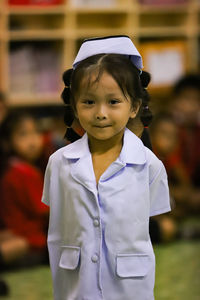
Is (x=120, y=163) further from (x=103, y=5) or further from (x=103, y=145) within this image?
(x=103, y=5)

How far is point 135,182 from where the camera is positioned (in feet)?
5.11

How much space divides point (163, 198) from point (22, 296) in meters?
1.15

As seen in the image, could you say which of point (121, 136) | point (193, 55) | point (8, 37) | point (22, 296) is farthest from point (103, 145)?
point (193, 55)

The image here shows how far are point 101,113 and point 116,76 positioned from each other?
10 cm

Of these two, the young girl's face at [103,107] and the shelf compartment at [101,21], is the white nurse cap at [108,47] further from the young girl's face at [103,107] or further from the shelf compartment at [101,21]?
the shelf compartment at [101,21]

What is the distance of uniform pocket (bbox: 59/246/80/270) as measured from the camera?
1.56m

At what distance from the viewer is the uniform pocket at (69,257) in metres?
1.56

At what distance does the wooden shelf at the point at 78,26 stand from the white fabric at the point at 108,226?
9.29 ft

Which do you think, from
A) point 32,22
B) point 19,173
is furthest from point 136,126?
point 32,22

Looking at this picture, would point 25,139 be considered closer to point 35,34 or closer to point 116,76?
point 35,34

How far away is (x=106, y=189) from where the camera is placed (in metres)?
1.54

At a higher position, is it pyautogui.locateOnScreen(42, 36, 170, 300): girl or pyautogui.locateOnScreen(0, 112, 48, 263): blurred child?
pyautogui.locateOnScreen(42, 36, 170, 300): girl

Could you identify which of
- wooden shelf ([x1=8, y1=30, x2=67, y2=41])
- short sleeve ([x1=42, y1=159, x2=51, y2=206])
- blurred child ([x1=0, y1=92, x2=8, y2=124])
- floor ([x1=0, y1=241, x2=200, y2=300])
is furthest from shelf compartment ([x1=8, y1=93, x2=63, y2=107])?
short sleeve ([x1=42, y1=159, x2=51, y2=206])

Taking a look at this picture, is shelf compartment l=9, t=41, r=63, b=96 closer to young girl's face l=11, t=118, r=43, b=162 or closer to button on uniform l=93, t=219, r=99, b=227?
young girl's face l=11, t=118, r=43, b=162
